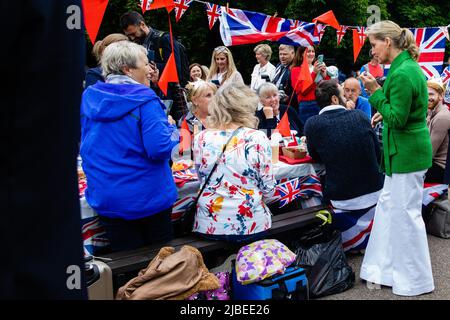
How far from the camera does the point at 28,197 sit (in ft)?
2.67

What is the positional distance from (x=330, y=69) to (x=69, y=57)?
6.90 metres

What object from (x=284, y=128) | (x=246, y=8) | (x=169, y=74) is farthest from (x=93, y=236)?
(x=246, y=8)

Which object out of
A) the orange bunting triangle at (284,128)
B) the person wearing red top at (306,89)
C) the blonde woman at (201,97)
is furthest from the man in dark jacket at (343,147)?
the person wearing red top at (306,89)

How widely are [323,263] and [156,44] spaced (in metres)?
3.20

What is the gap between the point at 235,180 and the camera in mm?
3680

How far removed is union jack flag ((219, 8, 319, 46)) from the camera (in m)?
6.74

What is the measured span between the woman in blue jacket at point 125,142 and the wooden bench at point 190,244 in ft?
0.77

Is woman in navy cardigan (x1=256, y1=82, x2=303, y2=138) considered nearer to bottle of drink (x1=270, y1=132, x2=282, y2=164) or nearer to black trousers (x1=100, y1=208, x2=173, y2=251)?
bottle of drink (x1=270, y1=132, x2=282, y2=164)

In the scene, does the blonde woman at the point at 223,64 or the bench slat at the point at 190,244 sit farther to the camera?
the blonde woman at the point at 223,64

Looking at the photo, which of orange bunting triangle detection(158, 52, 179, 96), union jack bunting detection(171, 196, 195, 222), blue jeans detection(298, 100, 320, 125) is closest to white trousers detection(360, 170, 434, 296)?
union jack bunting detection(171, 196, 195, 222)

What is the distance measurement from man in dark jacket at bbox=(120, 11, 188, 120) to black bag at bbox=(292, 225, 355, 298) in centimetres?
248

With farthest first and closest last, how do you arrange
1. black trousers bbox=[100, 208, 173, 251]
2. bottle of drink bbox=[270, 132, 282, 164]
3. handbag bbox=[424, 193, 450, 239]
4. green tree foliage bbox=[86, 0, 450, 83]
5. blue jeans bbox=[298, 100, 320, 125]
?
green tree foliage bbox=[86, 0, 450, 83]
blue jeans bbox=[298, 100, 320, 125]
handbag bbox=[424, 193, 450, 239]
bottle of drink bbox=[270, 132, 282, 164]
black trousers bbox=[100, 208, 173, 251]

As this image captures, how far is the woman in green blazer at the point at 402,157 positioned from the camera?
12.4ft

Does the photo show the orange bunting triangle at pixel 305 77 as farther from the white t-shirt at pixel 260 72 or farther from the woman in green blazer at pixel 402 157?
the woman in green blazer at pixel 402 157
